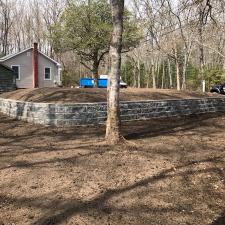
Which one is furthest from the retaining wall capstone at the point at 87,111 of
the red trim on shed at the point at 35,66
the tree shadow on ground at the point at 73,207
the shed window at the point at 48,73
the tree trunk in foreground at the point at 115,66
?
the shed window at the point at 48,73

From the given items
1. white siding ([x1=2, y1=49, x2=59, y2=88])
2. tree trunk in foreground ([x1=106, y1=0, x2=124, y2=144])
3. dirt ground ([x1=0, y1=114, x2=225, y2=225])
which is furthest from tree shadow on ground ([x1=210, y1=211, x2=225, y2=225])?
white siding ([x1=2, y1=49, x2=59, y2=88])

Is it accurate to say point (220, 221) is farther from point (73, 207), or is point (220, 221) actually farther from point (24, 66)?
point (24, 66)

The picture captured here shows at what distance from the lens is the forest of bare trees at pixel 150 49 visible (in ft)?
82.0

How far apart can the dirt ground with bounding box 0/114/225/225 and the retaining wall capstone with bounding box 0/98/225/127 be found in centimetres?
94

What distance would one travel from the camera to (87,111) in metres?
9.83

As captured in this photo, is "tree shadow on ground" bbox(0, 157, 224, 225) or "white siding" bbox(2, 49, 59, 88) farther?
"white siding" bbox(2, 49, 59, 88)

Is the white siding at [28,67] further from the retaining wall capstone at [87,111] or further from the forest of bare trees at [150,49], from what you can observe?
the retaining wall capstone at [87,111]

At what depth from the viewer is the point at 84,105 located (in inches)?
385

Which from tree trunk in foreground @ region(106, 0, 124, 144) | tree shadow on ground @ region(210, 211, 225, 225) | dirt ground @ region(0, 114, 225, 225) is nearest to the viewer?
tree shadow on ground @ region(210, 211, 225, 225)

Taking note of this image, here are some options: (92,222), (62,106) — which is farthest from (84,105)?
(92,222)

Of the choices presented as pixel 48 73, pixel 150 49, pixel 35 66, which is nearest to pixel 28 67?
pixel 35 66

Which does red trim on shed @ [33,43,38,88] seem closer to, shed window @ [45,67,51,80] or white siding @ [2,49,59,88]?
white siding @ [2,49,59,88]

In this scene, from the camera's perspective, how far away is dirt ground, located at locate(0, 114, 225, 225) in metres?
4.18

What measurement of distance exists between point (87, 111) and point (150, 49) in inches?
1347
